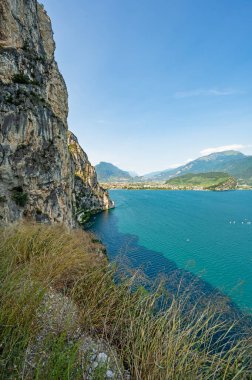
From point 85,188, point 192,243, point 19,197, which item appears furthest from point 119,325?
point 85,188

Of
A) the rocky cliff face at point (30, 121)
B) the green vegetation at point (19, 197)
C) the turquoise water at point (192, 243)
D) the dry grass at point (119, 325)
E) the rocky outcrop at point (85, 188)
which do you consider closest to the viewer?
the dry grass at point (119, 325)

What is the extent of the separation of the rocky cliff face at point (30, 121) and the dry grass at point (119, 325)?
20.3m

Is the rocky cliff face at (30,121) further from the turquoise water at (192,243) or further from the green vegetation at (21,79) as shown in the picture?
the turquoise water at (192,243)

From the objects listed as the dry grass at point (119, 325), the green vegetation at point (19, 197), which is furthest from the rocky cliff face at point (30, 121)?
the dry grass at point (119, 325)

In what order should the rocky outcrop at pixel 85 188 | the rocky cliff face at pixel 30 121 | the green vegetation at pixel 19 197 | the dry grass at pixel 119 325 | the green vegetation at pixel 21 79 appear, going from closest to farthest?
the dry grass at pixel 119 325, the rocky cliff face at pixel 30 121, the green vegetation at pixel 19 197, the green vegetation at pixel 21 79, the rocky outcrop at pixel 85 188

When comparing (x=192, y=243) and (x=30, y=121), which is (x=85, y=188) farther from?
(x=30, y=121)

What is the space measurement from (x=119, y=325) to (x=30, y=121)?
33033 millimetres

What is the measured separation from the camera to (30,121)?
31.2 m

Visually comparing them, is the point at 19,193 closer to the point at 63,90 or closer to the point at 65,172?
the point at 65,172

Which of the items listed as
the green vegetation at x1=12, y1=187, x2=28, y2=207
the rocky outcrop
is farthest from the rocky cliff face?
the rocky outcrop

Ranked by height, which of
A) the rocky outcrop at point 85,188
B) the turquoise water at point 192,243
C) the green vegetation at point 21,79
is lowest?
the turquoise water at point 192,243

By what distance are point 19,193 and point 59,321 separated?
1175 inches

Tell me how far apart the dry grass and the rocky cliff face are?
20.3 m

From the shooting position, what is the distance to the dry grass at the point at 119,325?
8.73 feet
